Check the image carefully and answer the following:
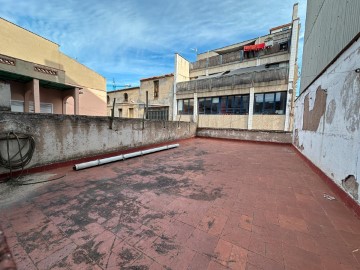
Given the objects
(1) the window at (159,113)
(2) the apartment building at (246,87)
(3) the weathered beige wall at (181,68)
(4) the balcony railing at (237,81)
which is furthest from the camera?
(1) the window at (159,113)

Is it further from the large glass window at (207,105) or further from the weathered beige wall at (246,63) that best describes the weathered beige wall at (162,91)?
Result: the large glass window at (207,105)

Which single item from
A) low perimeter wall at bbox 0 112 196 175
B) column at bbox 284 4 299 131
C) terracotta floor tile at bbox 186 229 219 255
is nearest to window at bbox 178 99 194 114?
column at bbox 284 4 299 131

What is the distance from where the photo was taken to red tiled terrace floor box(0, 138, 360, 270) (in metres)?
1.52

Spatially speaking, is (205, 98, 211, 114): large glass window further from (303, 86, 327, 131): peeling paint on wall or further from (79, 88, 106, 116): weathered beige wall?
(79, 88, 106, 116): weathered beige wall

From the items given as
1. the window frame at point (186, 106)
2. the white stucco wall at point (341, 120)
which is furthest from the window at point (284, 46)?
the white stucco wall at point (341, 120)

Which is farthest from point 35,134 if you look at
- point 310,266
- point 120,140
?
point 310,266

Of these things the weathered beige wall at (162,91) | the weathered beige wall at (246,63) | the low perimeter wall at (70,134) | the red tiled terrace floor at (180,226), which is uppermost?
the weathered beige wall at (246,63)

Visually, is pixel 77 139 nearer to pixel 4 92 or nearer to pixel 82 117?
pixel 82 117

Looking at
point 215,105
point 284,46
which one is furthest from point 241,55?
point 215,105

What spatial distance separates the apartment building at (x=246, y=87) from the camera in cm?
1072

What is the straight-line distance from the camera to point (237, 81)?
1231 cm

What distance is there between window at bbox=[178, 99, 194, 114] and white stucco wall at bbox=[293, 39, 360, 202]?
1107cm

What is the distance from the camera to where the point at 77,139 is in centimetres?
463

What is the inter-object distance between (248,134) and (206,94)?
512cm
